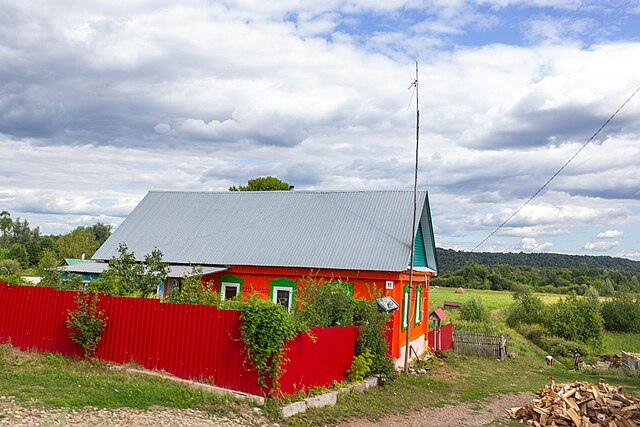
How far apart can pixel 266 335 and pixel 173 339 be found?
8.08 feet

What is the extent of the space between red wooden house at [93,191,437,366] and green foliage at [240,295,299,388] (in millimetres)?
7694

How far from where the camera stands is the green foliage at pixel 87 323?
43.7ft

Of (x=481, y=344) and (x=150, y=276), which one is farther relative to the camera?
(x=481, y=344)

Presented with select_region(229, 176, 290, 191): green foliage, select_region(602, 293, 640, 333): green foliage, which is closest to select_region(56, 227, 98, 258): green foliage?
select_region(229, 176, 290, 191): green foliage

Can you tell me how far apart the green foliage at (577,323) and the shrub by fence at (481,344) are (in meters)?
11.2

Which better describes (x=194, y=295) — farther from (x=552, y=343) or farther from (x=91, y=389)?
(x=552, y=343)

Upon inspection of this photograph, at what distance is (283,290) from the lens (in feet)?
68.3

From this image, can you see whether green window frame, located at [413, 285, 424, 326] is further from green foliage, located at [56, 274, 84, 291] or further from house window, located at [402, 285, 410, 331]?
green foliage, located at [56, 274, 84, 291]

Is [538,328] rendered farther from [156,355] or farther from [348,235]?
[156,355]

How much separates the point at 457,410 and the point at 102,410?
381 inches

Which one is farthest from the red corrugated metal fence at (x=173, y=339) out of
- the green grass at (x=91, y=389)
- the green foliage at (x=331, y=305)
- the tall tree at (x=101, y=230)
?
the tall tree at (x=101, y=230)

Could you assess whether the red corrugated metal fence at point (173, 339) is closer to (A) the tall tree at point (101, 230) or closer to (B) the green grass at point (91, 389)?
(B) the green grass at point (91, 389)

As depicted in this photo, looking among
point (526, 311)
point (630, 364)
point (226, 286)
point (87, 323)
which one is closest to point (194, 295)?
point (87, 323)

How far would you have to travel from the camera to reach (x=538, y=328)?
37.4 m
